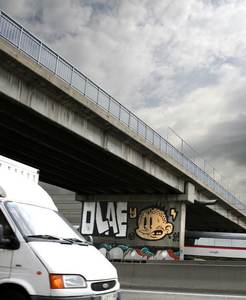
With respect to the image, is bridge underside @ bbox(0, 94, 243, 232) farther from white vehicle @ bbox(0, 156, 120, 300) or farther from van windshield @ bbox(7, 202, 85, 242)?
white vehicle @ bbox(0, 156, 120, 300)

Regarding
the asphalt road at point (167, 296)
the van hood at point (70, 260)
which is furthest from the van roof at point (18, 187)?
the asphalt road at point (167, 296)

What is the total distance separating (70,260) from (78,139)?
72.6 ft

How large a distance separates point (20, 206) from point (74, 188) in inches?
1538

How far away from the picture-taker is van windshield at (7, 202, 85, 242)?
637cm

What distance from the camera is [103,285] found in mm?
6281

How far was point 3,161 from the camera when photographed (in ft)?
25.5

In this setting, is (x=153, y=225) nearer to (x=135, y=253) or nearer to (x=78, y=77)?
(x=135, y=253)

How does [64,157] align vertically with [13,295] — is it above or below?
above

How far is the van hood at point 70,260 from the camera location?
588 cm

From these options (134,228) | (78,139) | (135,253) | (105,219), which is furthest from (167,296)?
(105,219)

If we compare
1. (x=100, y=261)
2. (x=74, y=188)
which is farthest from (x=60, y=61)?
(x=74, y=188)

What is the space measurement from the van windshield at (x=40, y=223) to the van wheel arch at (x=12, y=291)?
0.62 metres

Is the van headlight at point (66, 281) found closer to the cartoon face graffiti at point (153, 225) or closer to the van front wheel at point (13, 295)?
the van front wheel at point (13, 295)

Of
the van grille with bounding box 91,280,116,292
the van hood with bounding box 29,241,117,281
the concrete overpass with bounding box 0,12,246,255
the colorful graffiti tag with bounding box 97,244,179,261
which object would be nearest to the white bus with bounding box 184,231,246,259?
the concrete overpass with bounding box 0,12,246,255
